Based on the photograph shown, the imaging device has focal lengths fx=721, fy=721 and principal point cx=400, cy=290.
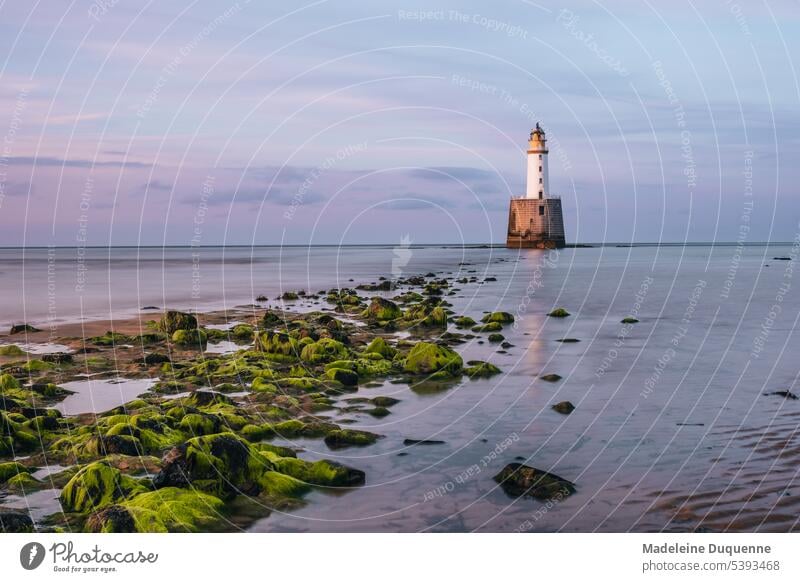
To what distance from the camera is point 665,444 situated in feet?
41.2

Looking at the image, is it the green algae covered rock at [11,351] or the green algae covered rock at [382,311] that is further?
the green algae covered rock at [382,311]

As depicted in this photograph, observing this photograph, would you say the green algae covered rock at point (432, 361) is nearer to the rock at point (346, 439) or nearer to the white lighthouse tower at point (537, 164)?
the rock at point (346, 439)

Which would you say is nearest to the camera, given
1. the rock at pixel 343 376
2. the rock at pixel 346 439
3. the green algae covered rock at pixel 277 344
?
the rock at pixel 346 439

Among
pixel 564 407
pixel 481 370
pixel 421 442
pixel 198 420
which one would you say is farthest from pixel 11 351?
pixel 564 407

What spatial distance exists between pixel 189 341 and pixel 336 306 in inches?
592

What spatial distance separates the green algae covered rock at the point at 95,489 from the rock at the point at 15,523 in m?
0.84

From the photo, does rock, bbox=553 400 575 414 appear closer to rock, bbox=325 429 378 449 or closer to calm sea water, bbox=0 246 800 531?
calm sea water, bbox=0 246 800 531

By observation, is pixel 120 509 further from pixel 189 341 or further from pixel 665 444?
pixel 189 341

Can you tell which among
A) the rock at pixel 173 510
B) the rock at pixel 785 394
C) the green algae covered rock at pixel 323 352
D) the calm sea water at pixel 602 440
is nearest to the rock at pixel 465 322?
the calm sea water at pixel 602 440

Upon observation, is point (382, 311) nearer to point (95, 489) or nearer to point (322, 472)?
point (322, 472)

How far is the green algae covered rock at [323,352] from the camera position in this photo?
20.0 metres

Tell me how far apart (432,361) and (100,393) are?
26.3 feet
